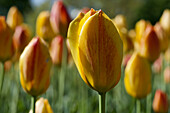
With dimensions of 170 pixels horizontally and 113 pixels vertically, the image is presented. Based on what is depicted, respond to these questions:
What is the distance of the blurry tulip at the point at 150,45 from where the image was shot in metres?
1.26

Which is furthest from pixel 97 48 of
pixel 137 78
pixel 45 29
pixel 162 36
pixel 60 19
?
pixel 45 29

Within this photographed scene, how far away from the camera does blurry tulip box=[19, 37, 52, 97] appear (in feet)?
2.28

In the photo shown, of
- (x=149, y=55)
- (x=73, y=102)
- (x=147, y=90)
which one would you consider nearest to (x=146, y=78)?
(x=147, y=90)

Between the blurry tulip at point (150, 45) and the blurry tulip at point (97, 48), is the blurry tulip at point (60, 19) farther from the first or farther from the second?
the blurry tulip at point (97, 48)

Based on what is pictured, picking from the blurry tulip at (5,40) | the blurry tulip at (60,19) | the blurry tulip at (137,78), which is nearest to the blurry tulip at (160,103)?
the blurry tulip at (137,78)

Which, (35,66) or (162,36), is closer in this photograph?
(35,66)

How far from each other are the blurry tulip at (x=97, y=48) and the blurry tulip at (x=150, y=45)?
74 centimetres

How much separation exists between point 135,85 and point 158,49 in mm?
366

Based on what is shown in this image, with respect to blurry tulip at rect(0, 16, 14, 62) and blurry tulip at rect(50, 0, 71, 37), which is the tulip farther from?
blurry tulip at rect(50, 0, 71, 37)

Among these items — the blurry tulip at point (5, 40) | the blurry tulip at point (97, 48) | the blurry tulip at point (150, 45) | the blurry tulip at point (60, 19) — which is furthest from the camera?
the blurry tulip at point (60, 19)

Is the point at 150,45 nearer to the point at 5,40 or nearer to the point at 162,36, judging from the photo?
the point at 162,36

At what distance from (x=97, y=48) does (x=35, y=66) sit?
0.74 feet

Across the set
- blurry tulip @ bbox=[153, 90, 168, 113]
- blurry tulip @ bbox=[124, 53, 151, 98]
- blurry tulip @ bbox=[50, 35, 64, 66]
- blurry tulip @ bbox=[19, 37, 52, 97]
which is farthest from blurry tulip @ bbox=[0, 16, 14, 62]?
blurry tulip @ bbox=[153, 90, 168, 113]

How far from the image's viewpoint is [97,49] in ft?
1.76
